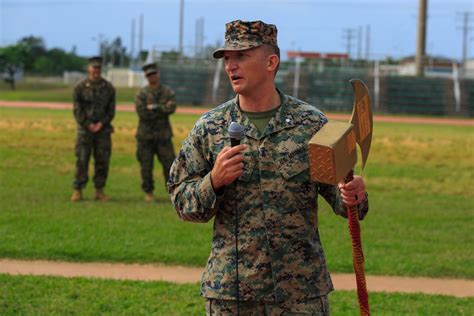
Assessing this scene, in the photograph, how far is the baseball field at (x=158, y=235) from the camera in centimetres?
770

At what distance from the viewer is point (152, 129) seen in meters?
13.8

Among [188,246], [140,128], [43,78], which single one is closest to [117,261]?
[188,246]

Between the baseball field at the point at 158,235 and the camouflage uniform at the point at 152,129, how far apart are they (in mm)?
557

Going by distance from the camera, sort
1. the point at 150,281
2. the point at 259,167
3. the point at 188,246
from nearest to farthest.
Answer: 1. the point at 259,167
2. the point at 150,281
3. the point at 188,246

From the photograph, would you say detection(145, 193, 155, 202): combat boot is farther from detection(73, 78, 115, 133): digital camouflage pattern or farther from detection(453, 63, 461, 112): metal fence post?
detection(453, 63, 461, 112): metal fence post

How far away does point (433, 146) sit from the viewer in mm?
25766

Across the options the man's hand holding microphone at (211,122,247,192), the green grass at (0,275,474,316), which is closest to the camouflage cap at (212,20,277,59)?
the man's hand holding microphone at (211,122,247,192)

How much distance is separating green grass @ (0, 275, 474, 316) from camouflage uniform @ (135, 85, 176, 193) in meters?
5.46

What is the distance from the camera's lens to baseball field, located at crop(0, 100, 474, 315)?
7.70 m

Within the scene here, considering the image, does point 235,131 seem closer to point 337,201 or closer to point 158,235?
point 337,201

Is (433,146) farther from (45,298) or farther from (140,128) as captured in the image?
(45,298)

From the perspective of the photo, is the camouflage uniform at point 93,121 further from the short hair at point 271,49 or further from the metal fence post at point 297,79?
the metal fence post at point 297,79

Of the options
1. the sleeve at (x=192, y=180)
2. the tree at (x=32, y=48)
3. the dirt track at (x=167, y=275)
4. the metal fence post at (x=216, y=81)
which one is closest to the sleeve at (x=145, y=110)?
the dirt track at (x=167, y=275)

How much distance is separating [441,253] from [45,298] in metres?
4.68
